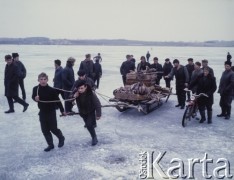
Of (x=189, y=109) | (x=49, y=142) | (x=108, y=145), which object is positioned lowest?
(x=108, y=145)

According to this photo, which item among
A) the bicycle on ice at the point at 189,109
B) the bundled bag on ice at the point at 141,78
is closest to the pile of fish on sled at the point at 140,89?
the bundled bag on ice at the point at 141,78

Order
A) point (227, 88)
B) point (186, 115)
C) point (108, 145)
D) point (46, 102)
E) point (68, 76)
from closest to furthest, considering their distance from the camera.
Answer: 1. point (46, 102)
2. point (108, 145)
3. point (186, 115)
4. point (227, 88)
5. point (68, 76)

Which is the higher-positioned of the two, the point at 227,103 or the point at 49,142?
the point at 227,103

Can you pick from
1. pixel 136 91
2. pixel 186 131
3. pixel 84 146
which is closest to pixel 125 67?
pixel 136 91

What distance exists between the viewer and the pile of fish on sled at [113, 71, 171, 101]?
9242mm


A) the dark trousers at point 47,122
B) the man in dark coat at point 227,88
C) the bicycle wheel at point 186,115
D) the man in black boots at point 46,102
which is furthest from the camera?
the man in dark coat at point 227,88

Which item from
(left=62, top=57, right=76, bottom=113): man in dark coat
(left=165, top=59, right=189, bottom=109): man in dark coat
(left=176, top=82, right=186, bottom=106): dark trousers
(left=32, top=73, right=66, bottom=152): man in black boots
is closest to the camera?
(left=32, top=73, right=66, bottom=152): man in black boots

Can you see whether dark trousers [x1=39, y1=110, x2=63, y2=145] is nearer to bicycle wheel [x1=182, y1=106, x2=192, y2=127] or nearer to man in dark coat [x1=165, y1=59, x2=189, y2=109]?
bicycle wheel [x1=182, y1=106, x2=192, y2=127]

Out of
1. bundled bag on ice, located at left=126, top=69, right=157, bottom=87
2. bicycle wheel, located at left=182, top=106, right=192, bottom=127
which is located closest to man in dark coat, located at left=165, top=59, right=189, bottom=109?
bundled bag on ice, located at left=126, top=69, right=157, bottom=87

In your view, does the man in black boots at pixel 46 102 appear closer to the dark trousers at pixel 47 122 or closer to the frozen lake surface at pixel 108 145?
the dark trousers at pixel 47 122

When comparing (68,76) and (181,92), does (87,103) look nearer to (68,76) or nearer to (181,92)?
(68,76)

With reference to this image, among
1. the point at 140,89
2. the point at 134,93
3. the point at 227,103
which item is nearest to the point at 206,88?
the point at 227,103

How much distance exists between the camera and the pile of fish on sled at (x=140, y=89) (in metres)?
9.24

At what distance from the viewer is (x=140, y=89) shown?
369 inches
